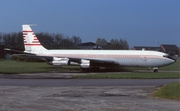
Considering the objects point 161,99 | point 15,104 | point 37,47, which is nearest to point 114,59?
point 37,47

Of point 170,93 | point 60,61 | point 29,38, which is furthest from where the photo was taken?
point 29,38

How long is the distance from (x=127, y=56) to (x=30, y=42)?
12617 millimetres

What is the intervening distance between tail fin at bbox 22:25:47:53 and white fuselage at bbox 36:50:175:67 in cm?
271

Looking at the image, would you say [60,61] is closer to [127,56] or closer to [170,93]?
[127,56]

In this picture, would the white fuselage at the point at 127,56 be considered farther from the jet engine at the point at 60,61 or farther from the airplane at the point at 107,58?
the jet engine at the point at 60,61

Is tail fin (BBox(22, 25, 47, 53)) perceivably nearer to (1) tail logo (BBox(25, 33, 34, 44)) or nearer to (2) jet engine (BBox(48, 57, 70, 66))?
(1) tail logo (BBox(25, 33, 34, 44))

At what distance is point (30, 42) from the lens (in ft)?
155

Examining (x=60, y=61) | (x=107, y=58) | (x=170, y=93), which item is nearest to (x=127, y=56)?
(x=107, y=58)

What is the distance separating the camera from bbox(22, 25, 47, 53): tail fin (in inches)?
1838

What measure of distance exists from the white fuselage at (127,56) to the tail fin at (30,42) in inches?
107

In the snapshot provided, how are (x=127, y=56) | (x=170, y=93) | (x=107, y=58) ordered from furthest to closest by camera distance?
1. (x=107, y=58)
2. (x=127, y=56)
3. (x=170, y=93)

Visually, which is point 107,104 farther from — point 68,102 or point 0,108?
point 0,108

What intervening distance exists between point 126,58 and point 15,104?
30160mm

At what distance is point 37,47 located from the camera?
153ft
